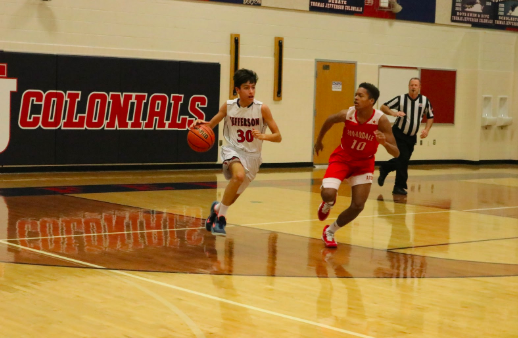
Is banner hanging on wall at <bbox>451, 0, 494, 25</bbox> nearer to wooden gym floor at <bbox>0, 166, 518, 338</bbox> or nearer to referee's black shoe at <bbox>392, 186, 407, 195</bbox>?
referee's black shoe at <bbox>392, 186, 407, 195</bbox>

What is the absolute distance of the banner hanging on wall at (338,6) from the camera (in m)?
16.9

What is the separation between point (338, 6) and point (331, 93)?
6.20ft

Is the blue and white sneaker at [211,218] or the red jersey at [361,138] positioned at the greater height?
the red jersey at [361,138]

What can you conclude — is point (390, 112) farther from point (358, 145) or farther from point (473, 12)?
point (473, 12)

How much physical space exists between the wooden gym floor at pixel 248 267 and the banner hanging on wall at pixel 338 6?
Answer: 621 cm

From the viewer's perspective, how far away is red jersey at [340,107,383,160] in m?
7.70

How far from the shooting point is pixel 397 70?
18453 millimetres

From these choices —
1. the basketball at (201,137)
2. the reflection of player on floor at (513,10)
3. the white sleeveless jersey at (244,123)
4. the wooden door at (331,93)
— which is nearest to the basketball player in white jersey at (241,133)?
the white sleeveless jersey at (244,123)

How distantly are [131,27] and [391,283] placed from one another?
984 cm

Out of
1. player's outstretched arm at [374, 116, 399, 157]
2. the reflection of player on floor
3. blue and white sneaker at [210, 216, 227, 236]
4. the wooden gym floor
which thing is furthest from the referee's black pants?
the reflection of player on floor

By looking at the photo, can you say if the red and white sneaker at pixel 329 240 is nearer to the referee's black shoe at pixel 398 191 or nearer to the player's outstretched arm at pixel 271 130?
the player's outstretched arm at pixel 271 130

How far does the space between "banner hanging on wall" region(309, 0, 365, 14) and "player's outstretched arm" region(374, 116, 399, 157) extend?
956 centimetres

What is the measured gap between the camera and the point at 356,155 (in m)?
7.71

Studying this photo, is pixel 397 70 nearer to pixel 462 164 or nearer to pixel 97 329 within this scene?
pixel 462 164
